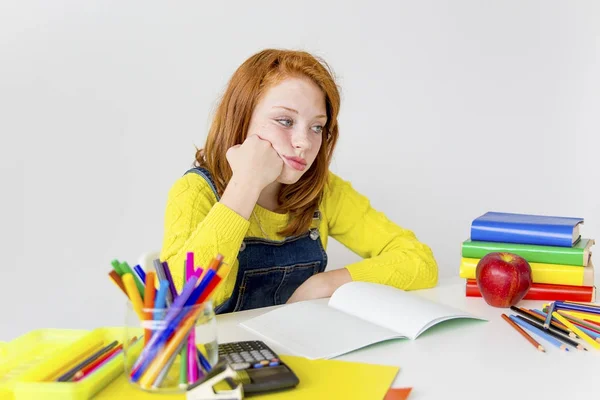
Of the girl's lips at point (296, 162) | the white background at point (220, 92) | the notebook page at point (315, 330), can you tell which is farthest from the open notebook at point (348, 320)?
the white background at point (220, 92)

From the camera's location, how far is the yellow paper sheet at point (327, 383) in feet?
2.49

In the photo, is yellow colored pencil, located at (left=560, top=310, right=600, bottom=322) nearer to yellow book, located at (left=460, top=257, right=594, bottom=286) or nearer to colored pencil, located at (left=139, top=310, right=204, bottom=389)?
yellow book, located at (left=460, top=257, right=594, bottom=286)

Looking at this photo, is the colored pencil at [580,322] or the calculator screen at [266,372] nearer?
the calculator screen at [266,372]

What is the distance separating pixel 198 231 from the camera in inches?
47.6

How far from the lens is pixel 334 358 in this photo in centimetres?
90

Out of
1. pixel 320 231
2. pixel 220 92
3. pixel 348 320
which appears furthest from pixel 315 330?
pixel 220 92

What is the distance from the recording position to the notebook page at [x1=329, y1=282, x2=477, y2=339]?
1.03 meters

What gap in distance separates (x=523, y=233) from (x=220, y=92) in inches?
46.8

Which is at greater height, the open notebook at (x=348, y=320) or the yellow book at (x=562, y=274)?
the yellow book at (x=562, y=274)

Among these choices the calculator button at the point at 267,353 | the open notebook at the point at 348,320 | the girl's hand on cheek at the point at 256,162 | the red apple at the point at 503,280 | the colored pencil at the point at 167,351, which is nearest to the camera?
the colored pencil at the point at 167,351

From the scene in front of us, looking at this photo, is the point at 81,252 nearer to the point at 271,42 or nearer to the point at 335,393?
the point at 271,42

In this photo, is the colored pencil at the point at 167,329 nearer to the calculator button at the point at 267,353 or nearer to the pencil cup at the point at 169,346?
the pencil cup at the point at 169,346

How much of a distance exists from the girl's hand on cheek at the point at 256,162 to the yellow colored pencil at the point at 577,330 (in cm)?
58

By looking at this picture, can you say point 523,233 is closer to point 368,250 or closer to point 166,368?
point 368,250
